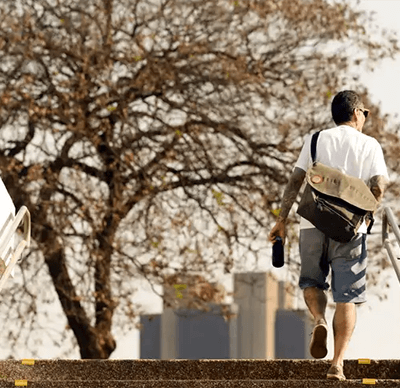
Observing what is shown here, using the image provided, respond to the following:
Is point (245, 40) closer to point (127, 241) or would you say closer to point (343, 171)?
point (127, 241)

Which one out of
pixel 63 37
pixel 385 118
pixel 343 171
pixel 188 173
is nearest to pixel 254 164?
pixel 188 173

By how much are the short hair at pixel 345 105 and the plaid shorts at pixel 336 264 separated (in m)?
0.76

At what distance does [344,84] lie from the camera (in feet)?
52.7

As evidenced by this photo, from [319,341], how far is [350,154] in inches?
45.7

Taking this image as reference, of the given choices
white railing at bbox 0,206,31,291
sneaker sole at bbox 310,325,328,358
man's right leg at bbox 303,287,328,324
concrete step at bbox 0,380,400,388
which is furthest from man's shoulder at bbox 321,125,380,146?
white railing at bbox 0,206,31,291

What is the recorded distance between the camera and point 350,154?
681cm

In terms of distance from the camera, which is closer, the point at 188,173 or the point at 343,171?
the point at 343,171

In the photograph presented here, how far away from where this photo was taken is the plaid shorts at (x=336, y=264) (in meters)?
6.70

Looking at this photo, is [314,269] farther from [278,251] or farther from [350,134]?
[350,134]

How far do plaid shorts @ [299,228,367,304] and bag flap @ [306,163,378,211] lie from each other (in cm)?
24

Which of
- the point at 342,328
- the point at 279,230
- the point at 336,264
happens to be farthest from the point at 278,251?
the point at 342,328

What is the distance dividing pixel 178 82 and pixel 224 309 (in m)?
3.34

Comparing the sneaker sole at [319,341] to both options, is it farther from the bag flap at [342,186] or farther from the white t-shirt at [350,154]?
the bag flap at [342,186]

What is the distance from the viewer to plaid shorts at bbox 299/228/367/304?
670 cm
